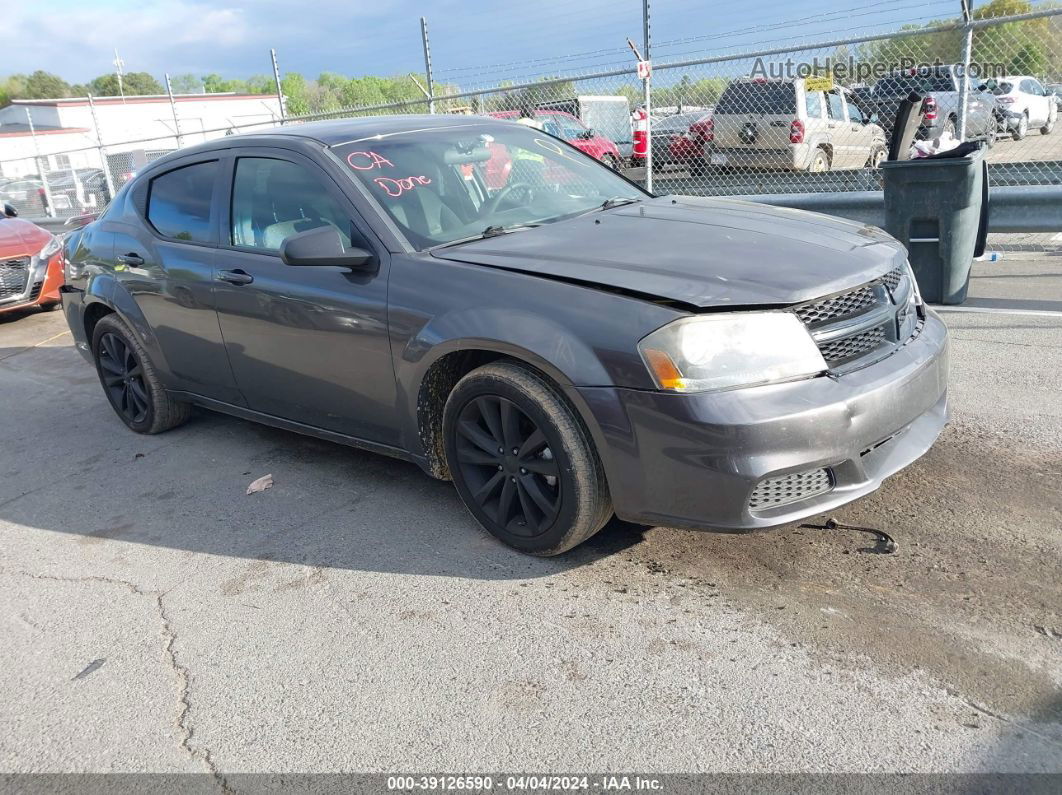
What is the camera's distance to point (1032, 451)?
4.09 metres

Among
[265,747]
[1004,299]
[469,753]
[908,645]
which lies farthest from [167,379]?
[1004,299]

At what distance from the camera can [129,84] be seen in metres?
108

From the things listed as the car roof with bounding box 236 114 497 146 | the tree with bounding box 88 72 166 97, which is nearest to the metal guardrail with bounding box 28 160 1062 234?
the car roof with bounding box 236 114 497 146

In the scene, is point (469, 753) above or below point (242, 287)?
below

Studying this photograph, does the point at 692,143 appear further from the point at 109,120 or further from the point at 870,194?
the point at 109,120

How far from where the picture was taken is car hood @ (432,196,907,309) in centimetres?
308

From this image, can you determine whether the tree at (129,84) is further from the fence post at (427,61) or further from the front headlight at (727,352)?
the front headlight at (727,352)

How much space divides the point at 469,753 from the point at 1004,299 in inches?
240

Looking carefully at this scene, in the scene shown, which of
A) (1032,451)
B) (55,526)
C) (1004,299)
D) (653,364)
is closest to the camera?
(653,364)

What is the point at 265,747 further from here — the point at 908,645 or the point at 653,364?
the point at 908,645

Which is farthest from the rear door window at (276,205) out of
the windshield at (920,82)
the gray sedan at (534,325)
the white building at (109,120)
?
the white building at (109,120)

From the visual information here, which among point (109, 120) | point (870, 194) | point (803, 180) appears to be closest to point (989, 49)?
point (803, 180)

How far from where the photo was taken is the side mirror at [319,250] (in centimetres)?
365

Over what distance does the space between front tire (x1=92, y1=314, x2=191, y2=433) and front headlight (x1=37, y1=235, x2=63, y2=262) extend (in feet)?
16.9
